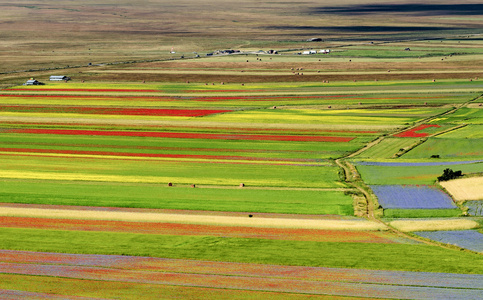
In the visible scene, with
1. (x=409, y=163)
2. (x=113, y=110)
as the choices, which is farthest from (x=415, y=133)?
(x=113, y=110)

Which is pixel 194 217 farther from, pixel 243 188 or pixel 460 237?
pixel 460 237

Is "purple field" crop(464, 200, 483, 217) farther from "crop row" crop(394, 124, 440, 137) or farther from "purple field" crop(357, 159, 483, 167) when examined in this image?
"crop row" crop(394, 124, 440, 137)

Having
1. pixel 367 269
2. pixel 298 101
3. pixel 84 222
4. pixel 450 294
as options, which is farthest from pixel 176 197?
pixel 298 101

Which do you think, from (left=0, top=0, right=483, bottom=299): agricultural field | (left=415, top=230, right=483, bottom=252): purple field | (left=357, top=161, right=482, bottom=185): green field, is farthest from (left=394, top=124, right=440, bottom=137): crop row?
(left=415, top=230, right=483, bottom=252): purple field

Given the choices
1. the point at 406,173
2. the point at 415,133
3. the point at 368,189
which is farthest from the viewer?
the point at 415,133

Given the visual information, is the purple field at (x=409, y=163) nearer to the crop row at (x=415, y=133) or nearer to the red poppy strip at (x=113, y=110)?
the crop row at (x=415, y=133)

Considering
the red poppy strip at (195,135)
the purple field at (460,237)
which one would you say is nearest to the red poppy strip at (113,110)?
the red poppy strip at (195,135)

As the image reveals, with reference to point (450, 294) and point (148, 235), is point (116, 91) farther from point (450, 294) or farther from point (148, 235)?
point (450, 294)
